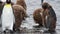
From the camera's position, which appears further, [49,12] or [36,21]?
[36,21]

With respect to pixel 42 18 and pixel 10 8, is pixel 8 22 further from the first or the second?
pixel 42 18

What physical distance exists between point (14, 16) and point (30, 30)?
2.39 feet

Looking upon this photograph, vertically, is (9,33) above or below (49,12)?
below

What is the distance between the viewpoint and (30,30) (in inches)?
358

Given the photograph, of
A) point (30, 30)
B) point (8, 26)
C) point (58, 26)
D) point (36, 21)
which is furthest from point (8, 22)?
point (58, 26)

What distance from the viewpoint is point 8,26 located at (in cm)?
867

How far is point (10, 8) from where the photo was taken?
28.5 ft

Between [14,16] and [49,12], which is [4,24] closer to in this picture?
[14,16]

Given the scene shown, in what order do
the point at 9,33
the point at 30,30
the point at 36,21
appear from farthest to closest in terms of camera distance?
the point at 36,21
the point at 30,30
the point at 9,33

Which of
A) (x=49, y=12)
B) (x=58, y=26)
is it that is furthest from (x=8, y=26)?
(x=58, y=26)

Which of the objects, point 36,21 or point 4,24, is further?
point 36,21

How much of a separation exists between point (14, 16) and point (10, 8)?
258 millimetres

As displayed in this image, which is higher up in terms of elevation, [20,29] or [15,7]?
[15,7]

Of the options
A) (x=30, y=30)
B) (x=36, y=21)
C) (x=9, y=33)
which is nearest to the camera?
(x=9, y=33)
